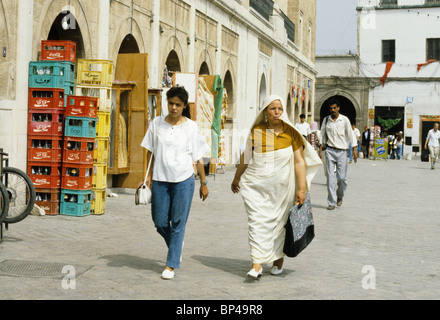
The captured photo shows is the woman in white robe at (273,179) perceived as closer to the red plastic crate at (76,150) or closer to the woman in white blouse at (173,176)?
the woman in white blouse at (173,176)

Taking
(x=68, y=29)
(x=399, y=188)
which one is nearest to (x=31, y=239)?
(x=68, y=29)

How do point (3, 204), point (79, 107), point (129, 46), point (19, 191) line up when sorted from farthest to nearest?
point (129, 46) < point (79, 107) < point (19, 191) < point (3, 204)

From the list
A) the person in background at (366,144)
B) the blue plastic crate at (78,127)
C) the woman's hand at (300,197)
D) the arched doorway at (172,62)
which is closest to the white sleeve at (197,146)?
the woman's hand at (300,197)

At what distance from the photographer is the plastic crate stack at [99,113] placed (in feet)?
33.8

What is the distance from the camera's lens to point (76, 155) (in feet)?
32.8

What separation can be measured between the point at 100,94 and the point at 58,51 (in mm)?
987

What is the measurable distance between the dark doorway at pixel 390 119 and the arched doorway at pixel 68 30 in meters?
35.3

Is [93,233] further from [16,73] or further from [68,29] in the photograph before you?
[68,29]

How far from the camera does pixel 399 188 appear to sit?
17.0 metres

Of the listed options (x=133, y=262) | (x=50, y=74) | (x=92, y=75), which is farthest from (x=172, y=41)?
(x=133, y=262)

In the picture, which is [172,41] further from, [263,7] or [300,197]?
[263,7]

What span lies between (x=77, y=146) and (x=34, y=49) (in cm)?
168

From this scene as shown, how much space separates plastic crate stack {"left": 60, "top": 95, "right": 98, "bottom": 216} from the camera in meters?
9.93

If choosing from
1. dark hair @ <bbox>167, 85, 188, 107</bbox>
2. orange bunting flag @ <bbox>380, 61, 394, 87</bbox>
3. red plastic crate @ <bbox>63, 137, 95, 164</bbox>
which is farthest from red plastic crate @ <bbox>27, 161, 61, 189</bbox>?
orange bunting flag @ <bbox>380, 61, 394, 87</bbox>
